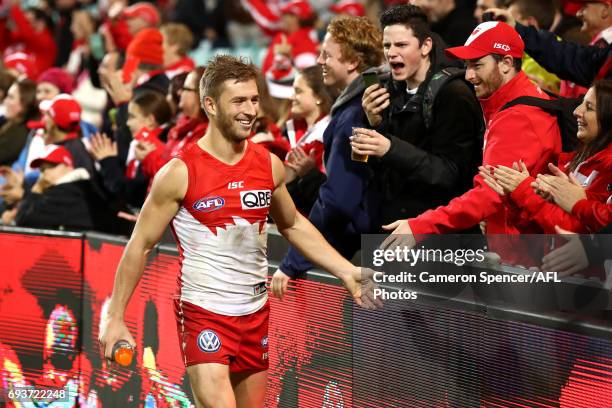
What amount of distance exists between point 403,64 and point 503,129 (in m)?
0.83

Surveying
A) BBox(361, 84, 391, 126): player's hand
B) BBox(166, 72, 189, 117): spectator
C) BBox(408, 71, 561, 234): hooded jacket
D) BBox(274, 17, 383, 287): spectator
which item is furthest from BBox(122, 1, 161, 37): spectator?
BBox(408, 71, 561, 234): hooded jacket

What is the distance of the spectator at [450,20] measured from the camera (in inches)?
307

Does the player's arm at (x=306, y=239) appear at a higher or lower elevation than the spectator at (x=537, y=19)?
lower

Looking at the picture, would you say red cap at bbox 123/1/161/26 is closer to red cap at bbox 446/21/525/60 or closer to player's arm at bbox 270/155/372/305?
player's arm at bbox 270/155/372/305

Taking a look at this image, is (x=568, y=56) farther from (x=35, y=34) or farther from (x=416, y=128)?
(x=35, y=34)

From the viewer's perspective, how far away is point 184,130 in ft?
26.0

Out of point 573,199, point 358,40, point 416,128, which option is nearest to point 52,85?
point 358,40

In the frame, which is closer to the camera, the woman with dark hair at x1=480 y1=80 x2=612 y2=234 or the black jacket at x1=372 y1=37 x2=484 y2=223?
the woman with dark hair at x1=480 y1=80 x2=612 y2=234

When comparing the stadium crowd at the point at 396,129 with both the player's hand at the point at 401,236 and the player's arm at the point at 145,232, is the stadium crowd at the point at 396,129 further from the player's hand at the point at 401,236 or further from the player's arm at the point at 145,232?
the player's arm at the point at 145,232

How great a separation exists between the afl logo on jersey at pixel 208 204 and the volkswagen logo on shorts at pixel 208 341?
1.88 ft

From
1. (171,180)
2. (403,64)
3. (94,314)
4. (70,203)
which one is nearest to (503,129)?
(403,64)

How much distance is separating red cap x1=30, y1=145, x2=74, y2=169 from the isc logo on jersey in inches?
142

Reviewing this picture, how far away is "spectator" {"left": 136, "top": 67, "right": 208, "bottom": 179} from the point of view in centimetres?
775

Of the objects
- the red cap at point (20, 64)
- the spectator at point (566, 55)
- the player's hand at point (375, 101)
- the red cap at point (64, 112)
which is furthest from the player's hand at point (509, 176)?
the red cap at point (20, 64)
